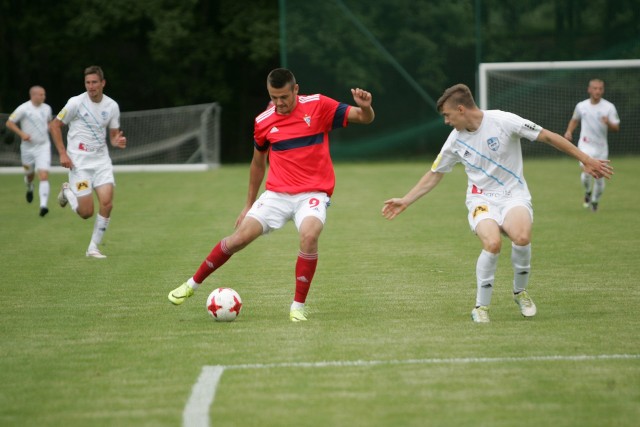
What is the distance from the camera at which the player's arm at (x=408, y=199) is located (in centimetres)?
759

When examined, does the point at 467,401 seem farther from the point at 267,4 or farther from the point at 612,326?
the point at 267,4

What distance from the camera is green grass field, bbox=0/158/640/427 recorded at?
5.09 meters

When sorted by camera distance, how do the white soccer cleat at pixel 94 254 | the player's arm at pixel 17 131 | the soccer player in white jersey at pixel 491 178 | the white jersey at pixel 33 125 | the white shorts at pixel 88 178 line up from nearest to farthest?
the soccer player in white jersey at pixel 491 178 < the white soccer cleat at pixel 94 254 < the white shorts at pixel 88 178 < the player's arm at pixel 17 131 < the white jersey at pixel 33 125

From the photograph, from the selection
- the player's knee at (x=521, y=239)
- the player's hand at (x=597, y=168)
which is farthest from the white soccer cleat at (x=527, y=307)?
the player's hand at (x=597, y=168)

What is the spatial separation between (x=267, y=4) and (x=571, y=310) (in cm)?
3087

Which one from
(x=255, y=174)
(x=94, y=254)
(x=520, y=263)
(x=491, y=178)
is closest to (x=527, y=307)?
(x=520, y=263)

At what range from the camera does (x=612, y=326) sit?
7.12m

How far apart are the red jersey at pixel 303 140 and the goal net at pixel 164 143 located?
2273 cm

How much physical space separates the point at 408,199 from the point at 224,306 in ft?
5.44

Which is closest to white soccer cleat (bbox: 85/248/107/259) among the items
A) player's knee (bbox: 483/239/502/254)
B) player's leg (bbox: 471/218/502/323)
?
player's leg (bbox: 471/218/502/323)

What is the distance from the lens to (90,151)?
12.0 metres

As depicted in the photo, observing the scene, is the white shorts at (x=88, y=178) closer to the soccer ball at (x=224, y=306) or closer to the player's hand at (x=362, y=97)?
the soccer ball at (x=224, y=306)

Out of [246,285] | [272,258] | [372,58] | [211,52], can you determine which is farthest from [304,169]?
[211,52]

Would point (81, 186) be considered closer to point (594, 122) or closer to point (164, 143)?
point (594, 122)
